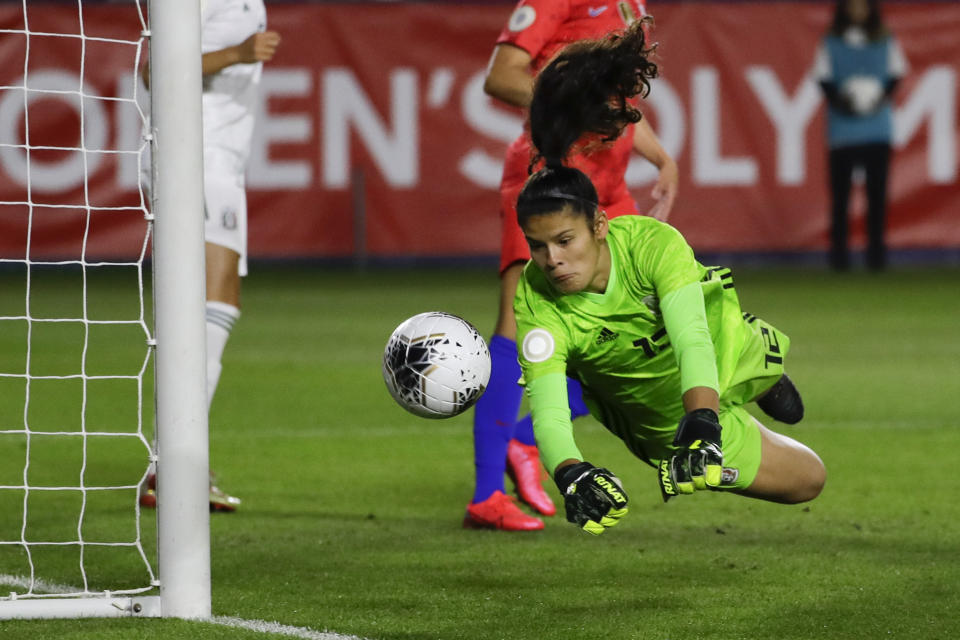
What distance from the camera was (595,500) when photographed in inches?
144

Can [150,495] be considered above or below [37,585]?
below

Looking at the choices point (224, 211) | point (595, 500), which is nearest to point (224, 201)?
point (224, 211)

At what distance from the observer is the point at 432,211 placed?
54.3ft

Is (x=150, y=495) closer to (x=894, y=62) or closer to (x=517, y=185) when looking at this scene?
(x=517, y=185)

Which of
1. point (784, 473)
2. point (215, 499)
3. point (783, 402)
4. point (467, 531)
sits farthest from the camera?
point (215, 499)

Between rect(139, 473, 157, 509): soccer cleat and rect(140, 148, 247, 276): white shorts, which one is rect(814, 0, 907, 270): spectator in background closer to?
rect(140, 148, 247, 276): white shorts

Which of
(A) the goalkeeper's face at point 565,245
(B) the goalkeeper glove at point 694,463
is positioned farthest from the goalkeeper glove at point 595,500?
(A) the goalkeeper's face at point 565,245

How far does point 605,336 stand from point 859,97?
496 inches

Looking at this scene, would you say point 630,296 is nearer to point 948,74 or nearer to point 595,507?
point 595,507

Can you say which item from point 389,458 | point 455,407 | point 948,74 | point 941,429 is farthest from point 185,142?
point 948,74

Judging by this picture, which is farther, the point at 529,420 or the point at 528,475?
the point at 529,420

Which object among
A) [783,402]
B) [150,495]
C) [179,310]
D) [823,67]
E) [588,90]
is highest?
[588,90]

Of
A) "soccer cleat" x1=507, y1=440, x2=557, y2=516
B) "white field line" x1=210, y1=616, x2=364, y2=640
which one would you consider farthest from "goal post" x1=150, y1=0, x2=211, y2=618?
"soccer cleat" x1=507, y1=440, x2=557, y2=516

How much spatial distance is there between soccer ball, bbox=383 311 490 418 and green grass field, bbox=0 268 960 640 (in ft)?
1.80
